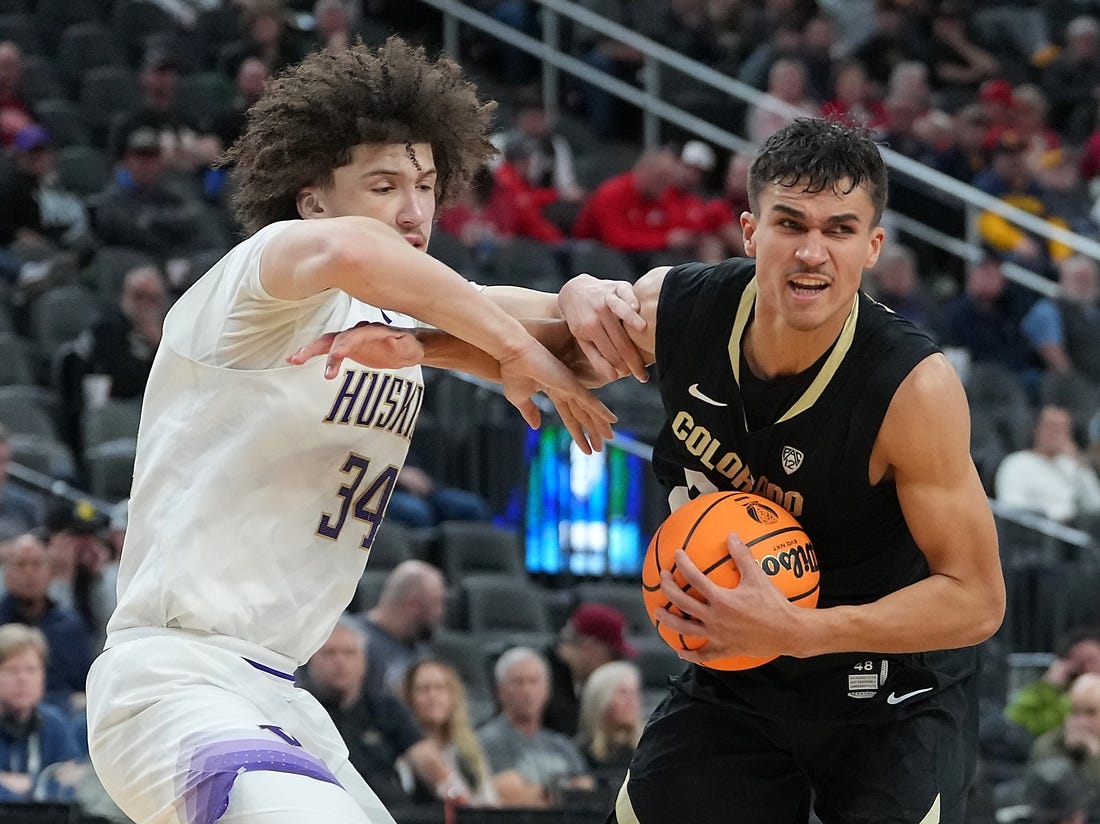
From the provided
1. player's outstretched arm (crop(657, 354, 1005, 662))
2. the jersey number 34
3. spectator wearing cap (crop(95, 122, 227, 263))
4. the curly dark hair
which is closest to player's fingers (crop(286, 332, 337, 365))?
the jersey number 34

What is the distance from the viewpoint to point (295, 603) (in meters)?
4.16

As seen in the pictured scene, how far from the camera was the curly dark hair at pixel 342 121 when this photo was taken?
4.52 metres

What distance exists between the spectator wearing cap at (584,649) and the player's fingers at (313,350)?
486cm

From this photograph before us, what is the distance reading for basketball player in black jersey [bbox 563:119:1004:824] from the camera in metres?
4.28

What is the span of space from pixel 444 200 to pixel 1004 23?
1262 cm

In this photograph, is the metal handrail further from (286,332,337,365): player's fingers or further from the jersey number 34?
(286,332,337,365): player's fingers

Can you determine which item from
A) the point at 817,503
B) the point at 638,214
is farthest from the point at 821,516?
the point at 638,214

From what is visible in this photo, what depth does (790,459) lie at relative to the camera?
14.6 ft

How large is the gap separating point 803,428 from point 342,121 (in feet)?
4.49

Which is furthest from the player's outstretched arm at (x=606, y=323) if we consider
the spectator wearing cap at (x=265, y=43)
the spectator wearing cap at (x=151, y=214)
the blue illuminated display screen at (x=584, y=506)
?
the spectator wearing cap at (x=265, y=43)

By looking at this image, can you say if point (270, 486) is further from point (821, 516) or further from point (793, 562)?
point (821, 516)

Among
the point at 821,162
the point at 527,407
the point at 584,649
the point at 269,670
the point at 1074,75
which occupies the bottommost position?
the point at 584,649

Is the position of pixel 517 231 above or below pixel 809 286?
above

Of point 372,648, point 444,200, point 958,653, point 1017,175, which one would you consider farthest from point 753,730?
point 1017,175
